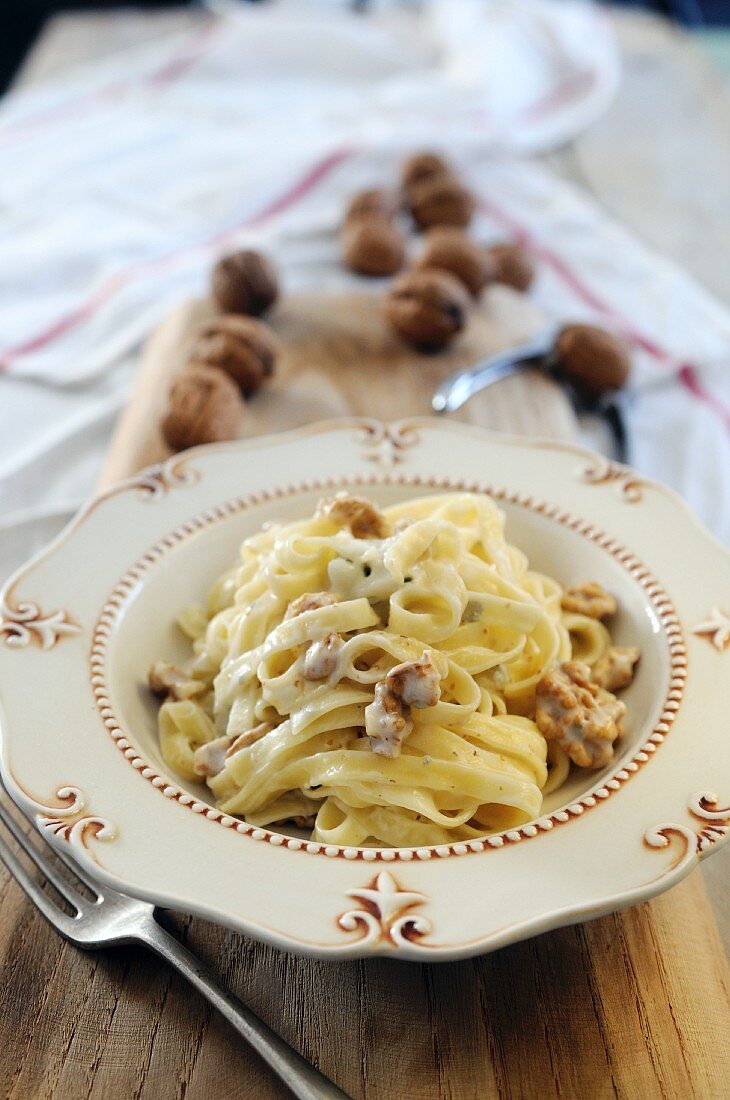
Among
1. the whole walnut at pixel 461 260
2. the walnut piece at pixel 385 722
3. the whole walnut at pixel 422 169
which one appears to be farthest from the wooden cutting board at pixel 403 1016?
the whole walnut at pixel 422 169

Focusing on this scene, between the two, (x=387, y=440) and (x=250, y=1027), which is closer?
(x=250, y=1027)

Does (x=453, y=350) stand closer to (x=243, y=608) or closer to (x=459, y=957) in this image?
(x=243, y=608)

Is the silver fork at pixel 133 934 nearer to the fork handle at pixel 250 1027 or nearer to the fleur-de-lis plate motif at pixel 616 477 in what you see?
the fork handle at pixel 250 1027

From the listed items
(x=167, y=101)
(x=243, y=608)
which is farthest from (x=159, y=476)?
(x=167, y=101)

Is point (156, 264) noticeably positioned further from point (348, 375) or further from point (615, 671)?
point (615, 671)

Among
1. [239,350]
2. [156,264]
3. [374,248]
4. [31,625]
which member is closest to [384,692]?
[31,625]

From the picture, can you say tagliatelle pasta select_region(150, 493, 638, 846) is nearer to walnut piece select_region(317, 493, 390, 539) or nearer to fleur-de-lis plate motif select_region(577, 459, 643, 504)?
walnut piece select_region(317, 493, 390, 539)
